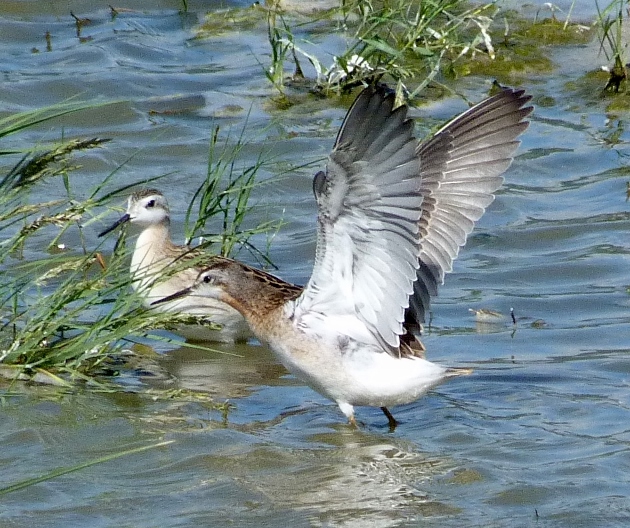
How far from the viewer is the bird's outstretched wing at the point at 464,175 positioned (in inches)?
268

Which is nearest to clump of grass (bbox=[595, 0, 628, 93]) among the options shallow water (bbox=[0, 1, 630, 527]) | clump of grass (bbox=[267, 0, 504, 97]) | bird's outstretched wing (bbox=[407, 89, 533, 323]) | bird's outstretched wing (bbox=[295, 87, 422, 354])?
shallow water (bbox=[0, 1, 630, 527])

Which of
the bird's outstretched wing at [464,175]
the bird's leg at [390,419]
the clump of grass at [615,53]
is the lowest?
the bird's leg at [390,419]

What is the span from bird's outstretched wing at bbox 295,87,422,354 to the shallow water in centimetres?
58

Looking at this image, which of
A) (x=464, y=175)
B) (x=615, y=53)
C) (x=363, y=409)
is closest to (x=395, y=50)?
(x=615, y=53)

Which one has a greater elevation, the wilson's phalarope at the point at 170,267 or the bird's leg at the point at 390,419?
the wilson's phalarope at the point at 170,267

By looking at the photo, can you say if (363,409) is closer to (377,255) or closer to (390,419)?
(390,419)

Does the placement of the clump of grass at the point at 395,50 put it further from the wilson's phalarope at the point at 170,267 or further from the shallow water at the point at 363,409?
the wilson's phalarope at the point at 170,267

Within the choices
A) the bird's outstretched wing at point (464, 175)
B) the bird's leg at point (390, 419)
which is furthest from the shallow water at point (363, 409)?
the bird's outstretched wing at point (464, 175)

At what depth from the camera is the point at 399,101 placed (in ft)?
31.5

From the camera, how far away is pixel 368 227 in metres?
5.60

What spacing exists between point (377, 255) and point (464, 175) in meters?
1.30

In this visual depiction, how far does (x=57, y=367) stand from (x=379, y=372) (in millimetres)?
1479

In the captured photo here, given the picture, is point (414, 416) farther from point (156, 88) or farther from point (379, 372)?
point (156, 88)

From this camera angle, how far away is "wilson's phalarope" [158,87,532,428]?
536cm
